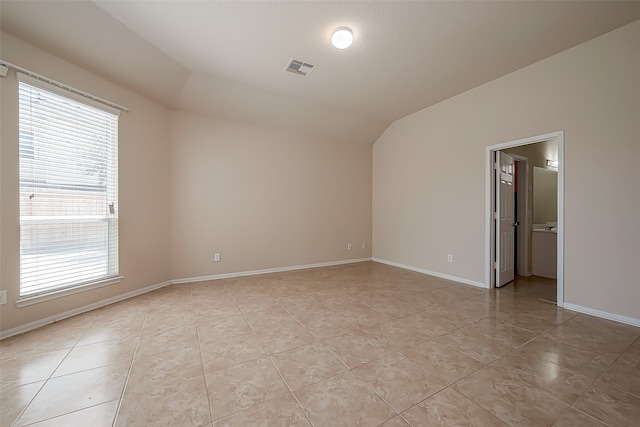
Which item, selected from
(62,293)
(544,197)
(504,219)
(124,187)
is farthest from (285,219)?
(544,197)

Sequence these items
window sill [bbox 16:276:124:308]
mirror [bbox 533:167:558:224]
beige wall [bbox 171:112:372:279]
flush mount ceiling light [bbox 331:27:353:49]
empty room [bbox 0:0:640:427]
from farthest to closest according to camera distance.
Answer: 1. mirror [bbox 533:167:558:224]
2. beige wall [bbox 171:112:372:279]
3. flush mount ceiling light [bbox 331:27:353:49]
4. window sill [bbox 16:276:124:308]
5. empty room [bbox 0:0:640:427]

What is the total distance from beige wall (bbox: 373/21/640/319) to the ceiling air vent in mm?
2384

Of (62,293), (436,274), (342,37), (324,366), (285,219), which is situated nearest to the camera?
(324,366)

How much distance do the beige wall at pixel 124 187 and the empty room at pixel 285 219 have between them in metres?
0.02

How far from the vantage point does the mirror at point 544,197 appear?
A: 507cm

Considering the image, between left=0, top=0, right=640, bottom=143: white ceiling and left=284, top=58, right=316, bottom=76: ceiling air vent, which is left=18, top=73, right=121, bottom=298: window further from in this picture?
left=284, top=58, right=316, bottom=76: ceiling air vent

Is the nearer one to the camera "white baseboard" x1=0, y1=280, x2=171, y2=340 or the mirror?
"white baseboard" x1=0, y1=280, x2=171, y2=340

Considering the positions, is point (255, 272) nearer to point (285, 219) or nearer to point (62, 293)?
point (285, 219)

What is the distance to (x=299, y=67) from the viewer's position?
3191 millimetres

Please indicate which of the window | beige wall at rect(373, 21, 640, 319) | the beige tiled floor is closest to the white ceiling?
beige wall at rect(373, 21, 640, 319)

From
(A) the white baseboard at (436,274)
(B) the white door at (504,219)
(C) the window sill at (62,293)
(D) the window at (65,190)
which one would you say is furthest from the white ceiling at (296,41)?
(A) the white baseboard at (436,274)

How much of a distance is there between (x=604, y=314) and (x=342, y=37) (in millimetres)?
4034

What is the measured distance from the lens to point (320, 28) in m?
2.49

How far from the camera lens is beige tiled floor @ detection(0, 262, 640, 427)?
1.42 metres
